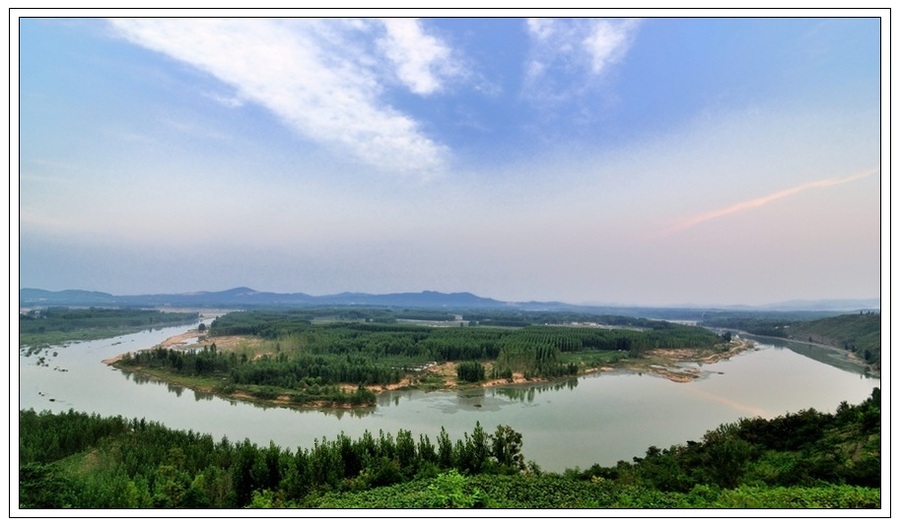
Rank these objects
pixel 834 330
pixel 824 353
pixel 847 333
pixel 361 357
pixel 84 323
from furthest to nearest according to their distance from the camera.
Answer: pixel 834 330 < pixel 84 323 < pixel 824 353 < pixel 847 333 < pixel 361 357

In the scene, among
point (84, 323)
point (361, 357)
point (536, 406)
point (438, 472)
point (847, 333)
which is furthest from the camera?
point (84, 323)

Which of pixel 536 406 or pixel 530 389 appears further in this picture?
pixel 530 389

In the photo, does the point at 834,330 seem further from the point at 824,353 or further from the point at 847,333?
the point at 824,353

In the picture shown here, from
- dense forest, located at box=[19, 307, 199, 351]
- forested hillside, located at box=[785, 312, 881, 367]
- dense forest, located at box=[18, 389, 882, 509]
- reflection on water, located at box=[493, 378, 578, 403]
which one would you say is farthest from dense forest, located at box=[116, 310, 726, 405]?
forested hillside, located at box=[785, 312, 881, 367]

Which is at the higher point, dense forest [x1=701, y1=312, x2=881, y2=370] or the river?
dense forest [x1=701, y1=312, x2=881, y2=370]

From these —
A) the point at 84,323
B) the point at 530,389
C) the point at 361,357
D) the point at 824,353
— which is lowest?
the point at 530,389

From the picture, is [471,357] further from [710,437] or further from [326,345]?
[710,437]

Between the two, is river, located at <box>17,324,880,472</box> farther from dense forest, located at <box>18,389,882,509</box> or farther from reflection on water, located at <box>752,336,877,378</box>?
dense forest, located at <box>18,389,882,509</box>

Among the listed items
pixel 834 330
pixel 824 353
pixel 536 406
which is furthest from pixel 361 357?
pixel 834 330
